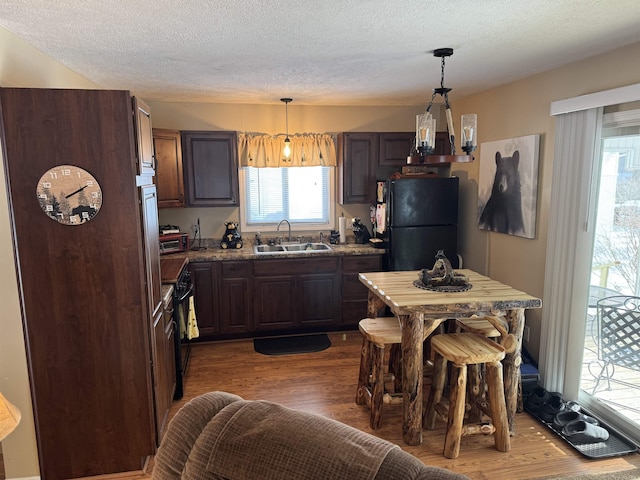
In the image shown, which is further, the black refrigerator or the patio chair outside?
the black refrigerator

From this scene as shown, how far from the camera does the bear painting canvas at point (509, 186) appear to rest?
133 inches

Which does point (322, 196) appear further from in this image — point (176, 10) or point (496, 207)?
point (176, 10)

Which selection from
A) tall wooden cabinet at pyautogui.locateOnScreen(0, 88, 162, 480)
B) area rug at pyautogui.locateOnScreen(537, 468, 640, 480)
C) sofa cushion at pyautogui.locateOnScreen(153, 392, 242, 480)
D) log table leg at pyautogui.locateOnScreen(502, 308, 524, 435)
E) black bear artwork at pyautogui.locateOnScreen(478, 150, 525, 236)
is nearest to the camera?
sofa cushion at pyautogui.locateOnScreen(153, 392, 242, 480)

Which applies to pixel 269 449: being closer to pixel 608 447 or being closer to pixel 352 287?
pixel 608 447

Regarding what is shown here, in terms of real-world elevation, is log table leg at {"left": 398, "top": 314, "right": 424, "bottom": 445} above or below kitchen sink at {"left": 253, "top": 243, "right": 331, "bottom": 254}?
below

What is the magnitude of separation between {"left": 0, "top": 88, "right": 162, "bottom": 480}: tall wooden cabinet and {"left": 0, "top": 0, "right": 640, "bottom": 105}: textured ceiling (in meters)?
0.39

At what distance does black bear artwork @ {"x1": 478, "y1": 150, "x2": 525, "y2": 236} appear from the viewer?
3.56 metres

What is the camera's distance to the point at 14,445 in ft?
7.57

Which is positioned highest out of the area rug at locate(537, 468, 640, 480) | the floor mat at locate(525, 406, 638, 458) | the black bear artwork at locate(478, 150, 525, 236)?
the black bear artwork at locate(478, 150, 525, 236)

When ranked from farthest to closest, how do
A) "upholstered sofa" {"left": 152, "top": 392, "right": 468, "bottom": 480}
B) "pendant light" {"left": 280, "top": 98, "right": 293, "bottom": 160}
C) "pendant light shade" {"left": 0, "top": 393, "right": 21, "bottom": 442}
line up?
"pendant light" {"left": 280, "top": 98, "right": 293, "bottom": 160} → "pendant light shade" {"left": 0, "top": 393, "right": 21, "bottom": 442} → "upholstered sofa" {"left": 152, "top": 392, "right": 468, "bottom": 480}

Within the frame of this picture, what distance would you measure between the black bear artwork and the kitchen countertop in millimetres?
1114

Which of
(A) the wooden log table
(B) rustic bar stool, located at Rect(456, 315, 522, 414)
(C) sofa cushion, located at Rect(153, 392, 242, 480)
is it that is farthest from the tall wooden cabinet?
(B) rustic bar stool, located at Rect(456, 315, 522, 414)

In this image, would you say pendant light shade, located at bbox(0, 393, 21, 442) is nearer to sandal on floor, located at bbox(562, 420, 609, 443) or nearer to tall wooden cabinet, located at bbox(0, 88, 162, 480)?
tall wooden cabinet, located at bbox(0, 88, 162, 480)

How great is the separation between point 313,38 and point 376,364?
205 centimetres
